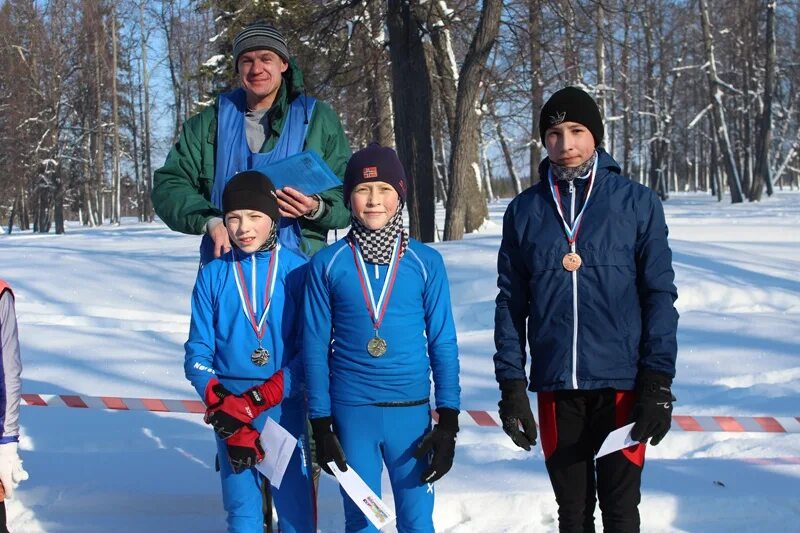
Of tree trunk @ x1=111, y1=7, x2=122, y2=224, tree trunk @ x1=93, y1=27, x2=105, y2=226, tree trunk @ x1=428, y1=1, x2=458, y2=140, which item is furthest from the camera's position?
tree trunk @ x1=111, y1=7, x2=122, y2=224

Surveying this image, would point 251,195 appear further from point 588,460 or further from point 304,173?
point 588,460

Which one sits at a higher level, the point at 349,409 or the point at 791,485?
the point at 349,409

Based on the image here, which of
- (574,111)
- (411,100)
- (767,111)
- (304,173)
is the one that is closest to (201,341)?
(304,173)

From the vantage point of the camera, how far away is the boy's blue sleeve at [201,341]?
315 centimetres

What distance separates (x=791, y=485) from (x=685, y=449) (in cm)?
86

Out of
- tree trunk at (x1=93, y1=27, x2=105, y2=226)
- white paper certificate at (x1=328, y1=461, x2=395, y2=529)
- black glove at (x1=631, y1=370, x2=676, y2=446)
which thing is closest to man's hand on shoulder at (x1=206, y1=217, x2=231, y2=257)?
white paper certificate at (x1=328, y1=461, x2=395, y2=529)

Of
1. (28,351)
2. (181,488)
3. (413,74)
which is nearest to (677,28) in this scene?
(413,74)

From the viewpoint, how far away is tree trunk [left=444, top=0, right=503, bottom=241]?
46.0 feet

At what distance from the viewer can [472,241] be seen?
12836 mm

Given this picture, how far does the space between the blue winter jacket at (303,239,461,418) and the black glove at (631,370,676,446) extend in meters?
0.64

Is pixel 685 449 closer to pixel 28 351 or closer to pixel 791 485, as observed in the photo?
pixel 791 485

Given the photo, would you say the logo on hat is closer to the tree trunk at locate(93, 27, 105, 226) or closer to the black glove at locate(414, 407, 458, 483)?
the black glove at locate(414, 407, 458, 483)

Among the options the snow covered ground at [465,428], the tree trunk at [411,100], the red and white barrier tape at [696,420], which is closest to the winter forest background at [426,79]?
the tree trunk at [411,100]

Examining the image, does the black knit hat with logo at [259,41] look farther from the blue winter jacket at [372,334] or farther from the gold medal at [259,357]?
the gold medal at [259,357]
